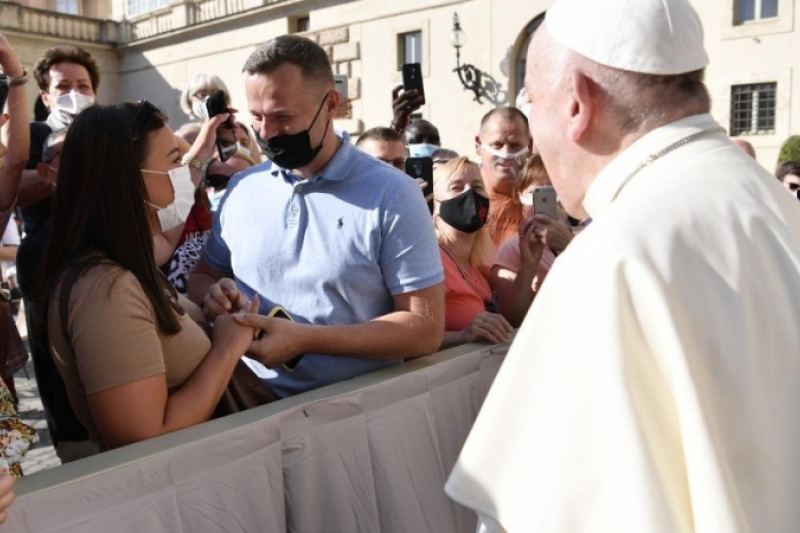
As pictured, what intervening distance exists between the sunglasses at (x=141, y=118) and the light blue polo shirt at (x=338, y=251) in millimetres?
537

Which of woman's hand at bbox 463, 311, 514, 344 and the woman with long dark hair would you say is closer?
the woman with long dark hair

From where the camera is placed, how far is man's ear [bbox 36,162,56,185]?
10.4ft

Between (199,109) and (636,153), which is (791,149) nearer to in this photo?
(199,109)

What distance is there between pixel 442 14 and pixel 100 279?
18754mm

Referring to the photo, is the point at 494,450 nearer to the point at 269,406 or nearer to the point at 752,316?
the point at 752,316

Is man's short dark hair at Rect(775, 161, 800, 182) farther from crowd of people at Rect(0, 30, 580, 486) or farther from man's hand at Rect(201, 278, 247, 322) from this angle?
man's hand at Rect(201, 278, 247, 322)

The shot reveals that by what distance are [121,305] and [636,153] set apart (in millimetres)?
1277

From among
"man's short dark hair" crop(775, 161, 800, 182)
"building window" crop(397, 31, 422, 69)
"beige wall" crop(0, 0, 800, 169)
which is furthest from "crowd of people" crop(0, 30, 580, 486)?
"building window" crop(397, 31, 422, 69)

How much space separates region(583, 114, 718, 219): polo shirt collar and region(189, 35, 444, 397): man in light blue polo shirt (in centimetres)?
113

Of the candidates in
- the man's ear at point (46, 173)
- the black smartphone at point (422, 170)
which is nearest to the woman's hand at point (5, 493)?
the man's ear at point (46, 173)

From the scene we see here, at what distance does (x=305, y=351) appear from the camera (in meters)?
2.42

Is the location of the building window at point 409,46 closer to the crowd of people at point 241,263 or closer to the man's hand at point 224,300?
the crowd of people at point 241,263

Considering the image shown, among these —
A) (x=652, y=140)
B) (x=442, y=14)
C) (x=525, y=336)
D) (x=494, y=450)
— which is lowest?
(x=494, y=450)

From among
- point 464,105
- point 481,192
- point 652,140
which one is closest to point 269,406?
point 652,140
